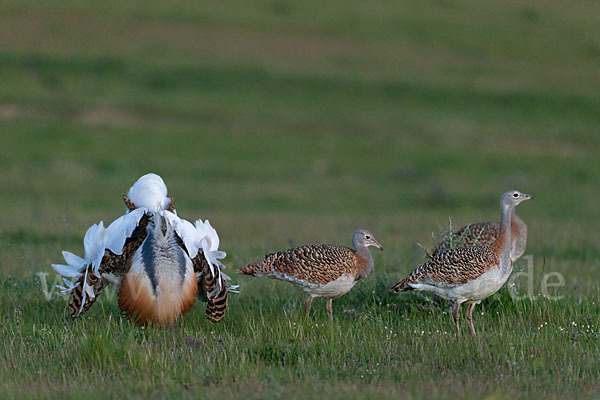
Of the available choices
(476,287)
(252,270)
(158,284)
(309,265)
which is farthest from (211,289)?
(476,287)

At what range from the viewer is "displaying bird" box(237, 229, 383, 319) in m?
6.46

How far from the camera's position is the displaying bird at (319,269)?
6461mm

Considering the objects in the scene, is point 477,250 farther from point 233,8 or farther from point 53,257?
point 233,8

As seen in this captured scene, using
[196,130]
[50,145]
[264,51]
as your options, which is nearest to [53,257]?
[50,145]

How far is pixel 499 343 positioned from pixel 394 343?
2.27 ft

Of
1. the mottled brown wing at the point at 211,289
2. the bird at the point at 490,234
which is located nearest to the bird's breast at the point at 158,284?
the mottled brown wing at the point at 211,289

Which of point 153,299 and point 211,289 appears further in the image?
point 211,289

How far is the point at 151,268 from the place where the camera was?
18.9 ft

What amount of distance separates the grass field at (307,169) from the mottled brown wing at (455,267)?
0.35 meters

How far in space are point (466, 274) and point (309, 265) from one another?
123cm

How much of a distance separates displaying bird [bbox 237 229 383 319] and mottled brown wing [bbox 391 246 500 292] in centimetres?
43

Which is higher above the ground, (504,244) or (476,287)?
(504,244)

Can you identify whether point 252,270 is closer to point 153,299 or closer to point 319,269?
point 319,269

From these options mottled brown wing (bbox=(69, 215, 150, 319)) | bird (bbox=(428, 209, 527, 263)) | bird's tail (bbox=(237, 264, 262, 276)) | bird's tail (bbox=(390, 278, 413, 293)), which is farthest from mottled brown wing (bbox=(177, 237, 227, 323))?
bird (bbox=(428, 209, 527, 263))
